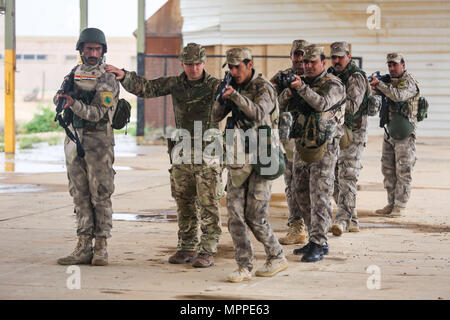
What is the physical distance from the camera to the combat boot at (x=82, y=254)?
7.63 meters

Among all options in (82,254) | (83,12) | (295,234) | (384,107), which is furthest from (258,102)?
(83,12)

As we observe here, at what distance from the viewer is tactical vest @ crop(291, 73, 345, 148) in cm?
814

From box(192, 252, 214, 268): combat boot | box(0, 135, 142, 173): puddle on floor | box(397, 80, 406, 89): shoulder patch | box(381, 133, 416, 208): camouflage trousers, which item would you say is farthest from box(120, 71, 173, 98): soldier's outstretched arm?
box(0, 135, 142, 173): puddle on floor

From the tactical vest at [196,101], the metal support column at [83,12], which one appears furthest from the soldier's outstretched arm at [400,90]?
the metal support column at [83,12]

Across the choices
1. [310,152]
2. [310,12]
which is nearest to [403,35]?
[310,12]

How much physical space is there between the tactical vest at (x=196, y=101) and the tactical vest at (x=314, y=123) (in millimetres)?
960

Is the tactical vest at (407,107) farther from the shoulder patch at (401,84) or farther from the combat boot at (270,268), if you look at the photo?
the combat boot at (270,268)

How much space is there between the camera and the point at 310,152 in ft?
Result: 26.8

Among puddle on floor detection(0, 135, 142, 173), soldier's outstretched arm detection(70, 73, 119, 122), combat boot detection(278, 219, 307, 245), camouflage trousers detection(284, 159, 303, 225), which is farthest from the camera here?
puddle on floor detection(0, 135, 142, 173)

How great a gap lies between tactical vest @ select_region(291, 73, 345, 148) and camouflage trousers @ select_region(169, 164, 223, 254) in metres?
0.97

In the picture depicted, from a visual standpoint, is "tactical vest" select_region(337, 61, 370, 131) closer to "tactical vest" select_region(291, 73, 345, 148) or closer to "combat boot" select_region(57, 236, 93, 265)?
"tactical vest" select_region(291, 73, 345, 148)

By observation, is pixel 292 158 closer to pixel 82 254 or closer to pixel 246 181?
pixel 246 181

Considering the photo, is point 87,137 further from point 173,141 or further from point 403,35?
point 403,35

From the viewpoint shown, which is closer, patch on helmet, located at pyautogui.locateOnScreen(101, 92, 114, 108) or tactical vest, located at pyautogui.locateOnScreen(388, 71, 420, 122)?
patch on helmet, located at pyautogui.locateOnScreen(101, 92, 114, 108)
